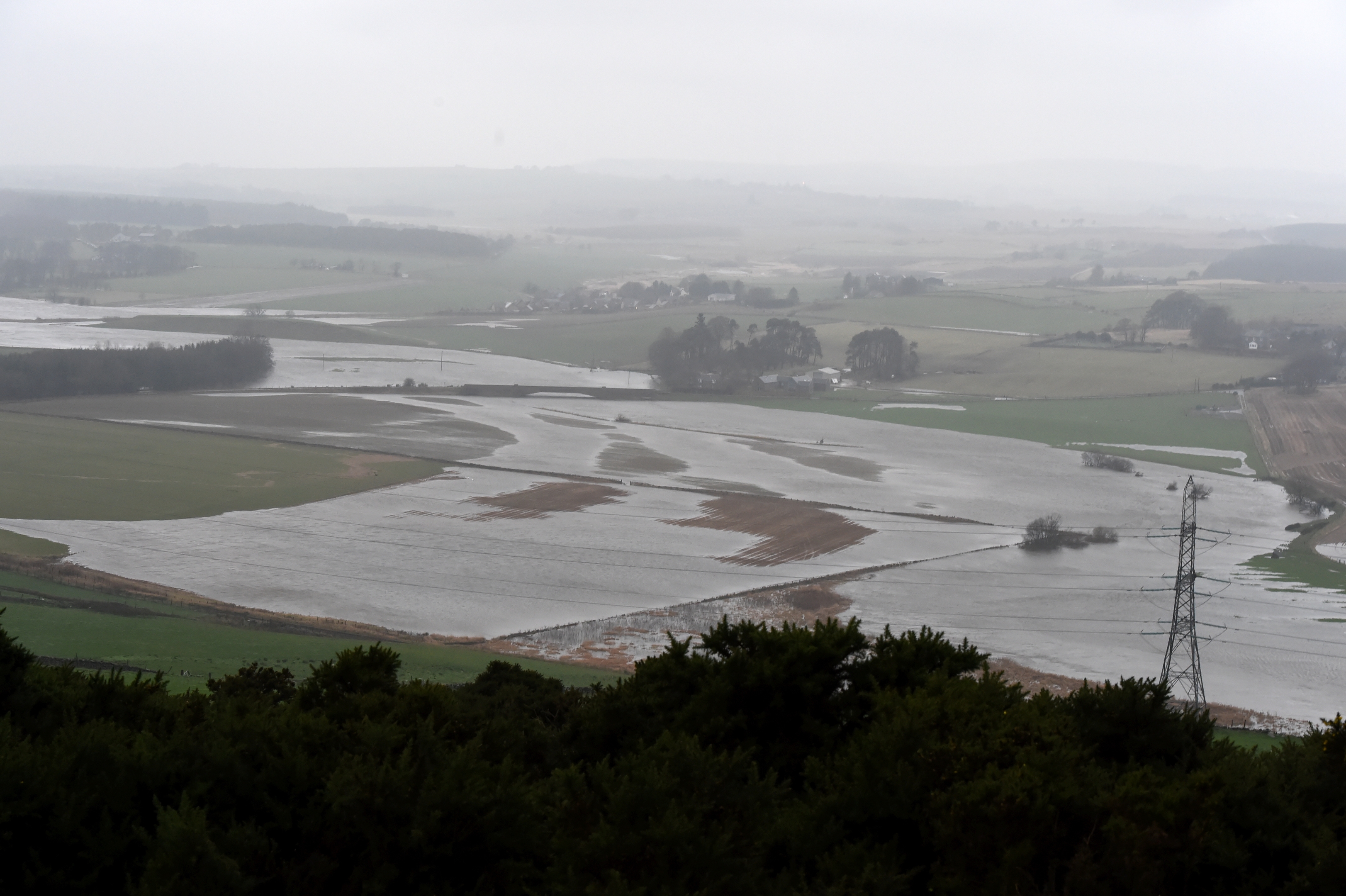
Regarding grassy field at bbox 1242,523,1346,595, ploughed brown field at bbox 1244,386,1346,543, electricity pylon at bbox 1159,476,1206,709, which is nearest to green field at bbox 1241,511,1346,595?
grassy field at bbox 1242,523,1346,595

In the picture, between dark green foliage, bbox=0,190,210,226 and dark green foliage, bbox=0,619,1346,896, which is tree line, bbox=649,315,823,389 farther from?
dark green foliage, bbox=0,190,210,226

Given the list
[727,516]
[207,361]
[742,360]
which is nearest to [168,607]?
[727,516]

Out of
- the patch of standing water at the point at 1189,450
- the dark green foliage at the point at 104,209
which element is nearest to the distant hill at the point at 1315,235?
the patch of standing water at the point at 1189,450

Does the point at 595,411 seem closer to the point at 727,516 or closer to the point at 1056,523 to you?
the point at 727,516

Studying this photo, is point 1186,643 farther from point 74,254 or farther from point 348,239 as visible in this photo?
point 348,239

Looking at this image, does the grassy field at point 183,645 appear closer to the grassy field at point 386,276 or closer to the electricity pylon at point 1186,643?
the electricity pylon at point 1186,643

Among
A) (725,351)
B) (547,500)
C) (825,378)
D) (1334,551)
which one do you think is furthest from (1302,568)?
(725,351)
